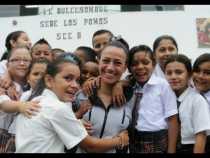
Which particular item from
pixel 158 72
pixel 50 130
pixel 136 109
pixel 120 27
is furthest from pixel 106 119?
pixel 120 27

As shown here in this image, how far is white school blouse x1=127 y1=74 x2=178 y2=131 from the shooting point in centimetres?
228

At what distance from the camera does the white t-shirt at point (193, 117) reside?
229 centimetres

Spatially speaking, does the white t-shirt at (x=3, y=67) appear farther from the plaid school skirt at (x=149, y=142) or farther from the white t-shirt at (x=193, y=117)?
the white t-shirt at (x=193, y=117)

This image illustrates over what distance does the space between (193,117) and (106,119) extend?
1.57 ft

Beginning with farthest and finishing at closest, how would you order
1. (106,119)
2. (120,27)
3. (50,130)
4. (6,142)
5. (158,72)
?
(120,27)
(158,72)
(6,142)
(106,119)
(50,130)

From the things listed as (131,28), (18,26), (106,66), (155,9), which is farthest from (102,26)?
(106,66)

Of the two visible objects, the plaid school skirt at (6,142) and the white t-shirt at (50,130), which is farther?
the plaid school skirt at (6,142)

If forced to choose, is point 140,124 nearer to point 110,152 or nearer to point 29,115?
point 110,152

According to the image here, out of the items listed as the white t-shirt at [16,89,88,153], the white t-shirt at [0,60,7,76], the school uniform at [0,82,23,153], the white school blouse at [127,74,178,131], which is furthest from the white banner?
the white t-shirt at [16,89,88,153]

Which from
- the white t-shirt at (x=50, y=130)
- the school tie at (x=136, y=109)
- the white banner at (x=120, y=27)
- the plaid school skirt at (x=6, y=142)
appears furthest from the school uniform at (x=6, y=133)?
the white banner at (x=120, y=27)

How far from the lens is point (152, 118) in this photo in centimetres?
229

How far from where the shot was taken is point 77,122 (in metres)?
1.98

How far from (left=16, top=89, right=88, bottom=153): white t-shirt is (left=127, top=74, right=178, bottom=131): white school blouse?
43 centimetres

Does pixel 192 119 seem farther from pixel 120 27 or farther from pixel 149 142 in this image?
pixel 120 27
